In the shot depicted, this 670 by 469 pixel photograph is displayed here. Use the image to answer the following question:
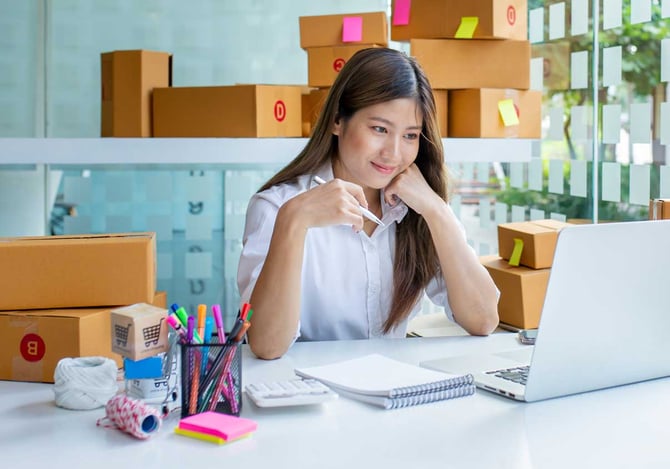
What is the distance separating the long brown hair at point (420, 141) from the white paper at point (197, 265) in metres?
1.50

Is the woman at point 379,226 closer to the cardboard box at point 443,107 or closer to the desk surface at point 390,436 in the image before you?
the desk surface at point 390,436

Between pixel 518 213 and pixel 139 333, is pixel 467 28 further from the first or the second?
pixel 139 333

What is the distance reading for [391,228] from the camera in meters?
2.08

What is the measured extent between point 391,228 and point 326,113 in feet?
1.06

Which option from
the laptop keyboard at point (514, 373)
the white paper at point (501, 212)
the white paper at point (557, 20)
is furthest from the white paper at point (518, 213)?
the laptop keyboard at point (514, 373)

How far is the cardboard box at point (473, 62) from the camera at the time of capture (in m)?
2.85

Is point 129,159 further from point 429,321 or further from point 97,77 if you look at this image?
point 429,321

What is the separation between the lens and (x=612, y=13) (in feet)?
9.10

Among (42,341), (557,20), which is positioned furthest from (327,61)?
(42,341)

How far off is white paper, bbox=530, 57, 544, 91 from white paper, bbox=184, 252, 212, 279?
1.48m

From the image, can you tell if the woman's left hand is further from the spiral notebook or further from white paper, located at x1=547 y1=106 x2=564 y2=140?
white paper, located at x1=547 y1=106 x2=564 y2=140

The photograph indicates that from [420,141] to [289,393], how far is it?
0.99 metres

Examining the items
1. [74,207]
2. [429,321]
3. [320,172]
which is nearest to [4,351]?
[320,172]

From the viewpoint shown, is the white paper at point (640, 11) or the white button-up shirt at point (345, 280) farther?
the white paper at point (640, 11)
